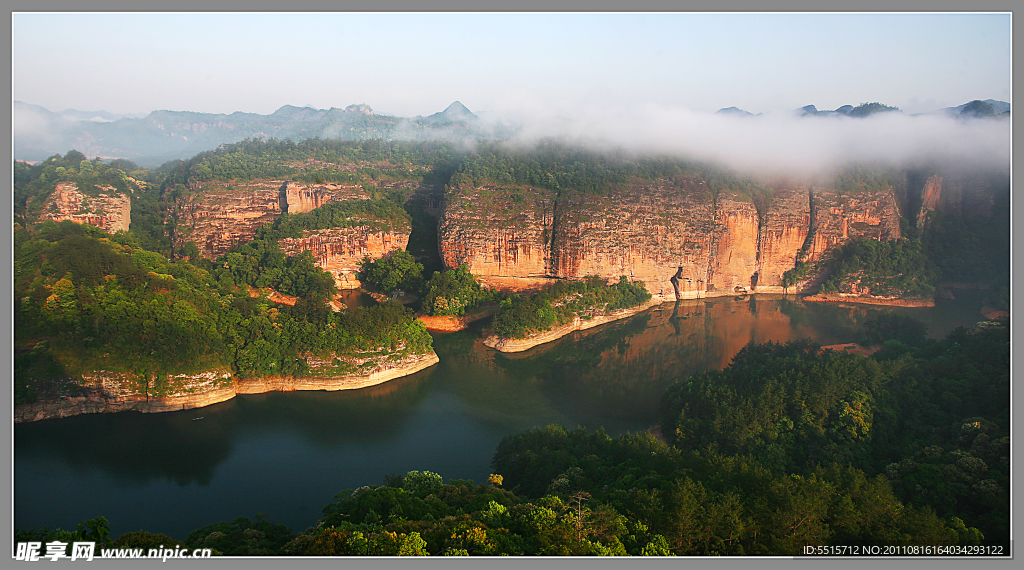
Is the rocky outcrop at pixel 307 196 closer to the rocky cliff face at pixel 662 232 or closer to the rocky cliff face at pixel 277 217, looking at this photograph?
the rocky cliff face at pixel 277 217

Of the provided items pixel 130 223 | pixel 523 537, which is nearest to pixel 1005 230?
pixel 523 537

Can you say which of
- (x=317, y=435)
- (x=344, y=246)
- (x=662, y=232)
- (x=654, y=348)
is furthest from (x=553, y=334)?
(x=344, y=246)

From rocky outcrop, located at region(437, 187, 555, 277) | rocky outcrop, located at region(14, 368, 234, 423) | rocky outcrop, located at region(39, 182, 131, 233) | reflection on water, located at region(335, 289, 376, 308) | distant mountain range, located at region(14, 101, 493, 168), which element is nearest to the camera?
rocky outcrop, located at region(14, 368, 234, 423)

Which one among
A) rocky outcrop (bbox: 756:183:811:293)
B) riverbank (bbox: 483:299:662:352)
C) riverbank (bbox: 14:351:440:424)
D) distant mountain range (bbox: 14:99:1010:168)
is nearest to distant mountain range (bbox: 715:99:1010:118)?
distant mountain range (bbox: 14:99:1010:168)

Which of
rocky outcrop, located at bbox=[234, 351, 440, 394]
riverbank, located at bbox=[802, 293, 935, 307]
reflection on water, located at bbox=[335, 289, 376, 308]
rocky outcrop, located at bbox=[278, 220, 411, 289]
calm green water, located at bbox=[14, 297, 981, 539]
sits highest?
rocky outcrop, located at bbox=[278, 220, 411, 289]

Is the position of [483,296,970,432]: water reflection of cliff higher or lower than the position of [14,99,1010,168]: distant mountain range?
lower

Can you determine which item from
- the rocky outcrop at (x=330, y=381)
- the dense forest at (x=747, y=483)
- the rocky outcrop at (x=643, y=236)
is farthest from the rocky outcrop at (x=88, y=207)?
the rocky outcrop at (x=643, y=236)

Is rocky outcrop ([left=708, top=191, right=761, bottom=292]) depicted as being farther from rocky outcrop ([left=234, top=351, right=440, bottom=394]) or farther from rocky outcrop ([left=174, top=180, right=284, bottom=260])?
rocky outcrop ([left=174, top=180, right=284, bottom=260])
